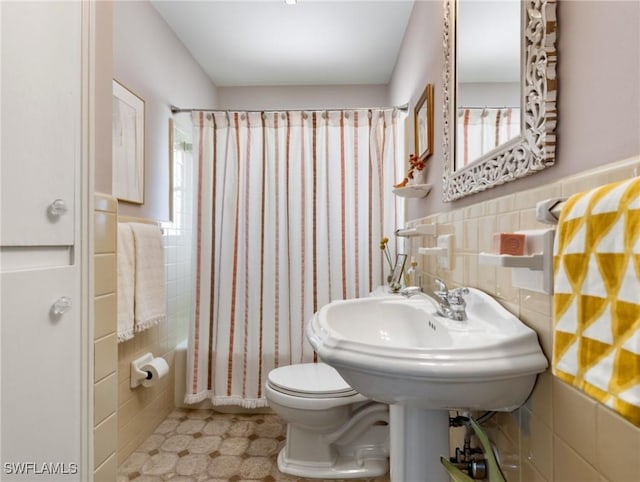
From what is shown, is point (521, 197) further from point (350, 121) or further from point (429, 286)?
point (350, 121)

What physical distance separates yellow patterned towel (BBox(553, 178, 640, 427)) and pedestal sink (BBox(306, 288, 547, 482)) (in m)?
0.19

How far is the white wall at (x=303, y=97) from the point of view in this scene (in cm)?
301

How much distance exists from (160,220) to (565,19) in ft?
6.79

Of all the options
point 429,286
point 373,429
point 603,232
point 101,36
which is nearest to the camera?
point 603,232

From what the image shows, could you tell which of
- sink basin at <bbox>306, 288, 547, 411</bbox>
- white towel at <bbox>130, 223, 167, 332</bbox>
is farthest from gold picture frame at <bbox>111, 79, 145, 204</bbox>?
sink basin at <bbox>306, 288, 547, 411</bbox>

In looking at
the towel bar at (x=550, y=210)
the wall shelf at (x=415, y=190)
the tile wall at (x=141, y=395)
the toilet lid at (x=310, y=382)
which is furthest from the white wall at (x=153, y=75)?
the towel bar at (x=550, y=210)

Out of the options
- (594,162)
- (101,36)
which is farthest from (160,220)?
(594,162)

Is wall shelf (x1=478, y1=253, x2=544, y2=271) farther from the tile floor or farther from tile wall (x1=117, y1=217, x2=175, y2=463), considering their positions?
tile wall (x1=117, y1=217, x2=175, y2=463)

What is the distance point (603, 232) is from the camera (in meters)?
0.43

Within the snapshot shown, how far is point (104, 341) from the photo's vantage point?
1.00 m

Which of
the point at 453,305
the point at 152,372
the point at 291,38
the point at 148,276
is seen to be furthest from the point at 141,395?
the point at 291,38

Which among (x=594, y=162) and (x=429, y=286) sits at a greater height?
(x=594, y=162)

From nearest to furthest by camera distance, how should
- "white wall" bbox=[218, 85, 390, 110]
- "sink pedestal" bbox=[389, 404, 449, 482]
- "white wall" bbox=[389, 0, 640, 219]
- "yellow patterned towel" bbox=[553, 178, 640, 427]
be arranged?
"yellow patterned towel" bbox=[553, 178, 640, 427], "white wall" bbox=[389, 0, 640, 219], "sink pedestal" bbox=[389, 404, 449, 482], "white wall" bbox=[218, 85, 390, 110]

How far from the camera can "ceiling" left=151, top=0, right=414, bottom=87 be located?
2.08m
